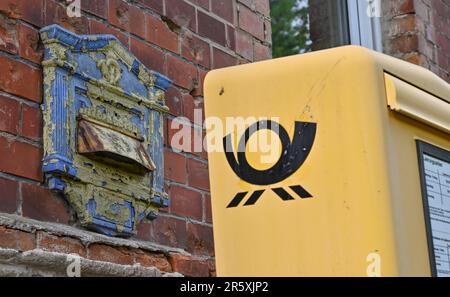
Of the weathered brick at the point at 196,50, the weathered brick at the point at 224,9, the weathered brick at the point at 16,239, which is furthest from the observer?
the weathered brick at the point at 224,9

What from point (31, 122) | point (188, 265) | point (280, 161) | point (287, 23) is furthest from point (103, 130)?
point (287, 23)

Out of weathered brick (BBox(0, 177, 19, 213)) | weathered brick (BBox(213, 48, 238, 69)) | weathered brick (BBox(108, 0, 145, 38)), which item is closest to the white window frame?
weathered brick (BBox(213, 48, 238, 69))

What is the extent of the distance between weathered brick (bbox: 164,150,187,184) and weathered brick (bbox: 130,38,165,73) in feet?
0.67

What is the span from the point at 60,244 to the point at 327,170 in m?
0.60

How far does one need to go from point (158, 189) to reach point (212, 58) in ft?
1.50

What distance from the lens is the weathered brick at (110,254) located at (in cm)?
208

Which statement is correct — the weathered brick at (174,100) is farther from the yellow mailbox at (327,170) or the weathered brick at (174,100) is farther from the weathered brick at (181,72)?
the yellow mailbox at (327,170)

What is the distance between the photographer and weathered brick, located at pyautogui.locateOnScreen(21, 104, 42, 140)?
6.55 ft

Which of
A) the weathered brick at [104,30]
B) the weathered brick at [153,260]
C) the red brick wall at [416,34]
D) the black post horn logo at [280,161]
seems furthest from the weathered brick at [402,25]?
the black post horn logo at [280,161]

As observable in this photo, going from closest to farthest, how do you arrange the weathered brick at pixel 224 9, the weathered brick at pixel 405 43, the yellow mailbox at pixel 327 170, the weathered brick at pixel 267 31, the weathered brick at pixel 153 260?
the yellow mailbox at pixel 327 170
the weathered brick at pixel 153 260
the weathered brick at pixel 224 9
the weathered brick at pixel 267 31
the weathered brick at pixel 405 43

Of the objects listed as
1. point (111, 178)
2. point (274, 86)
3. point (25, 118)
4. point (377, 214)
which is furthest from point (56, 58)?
point (377, 214)

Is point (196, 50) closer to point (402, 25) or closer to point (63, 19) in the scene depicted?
point (63, 19)

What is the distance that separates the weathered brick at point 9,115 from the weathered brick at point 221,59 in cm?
76

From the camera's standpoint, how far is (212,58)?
103 inches
